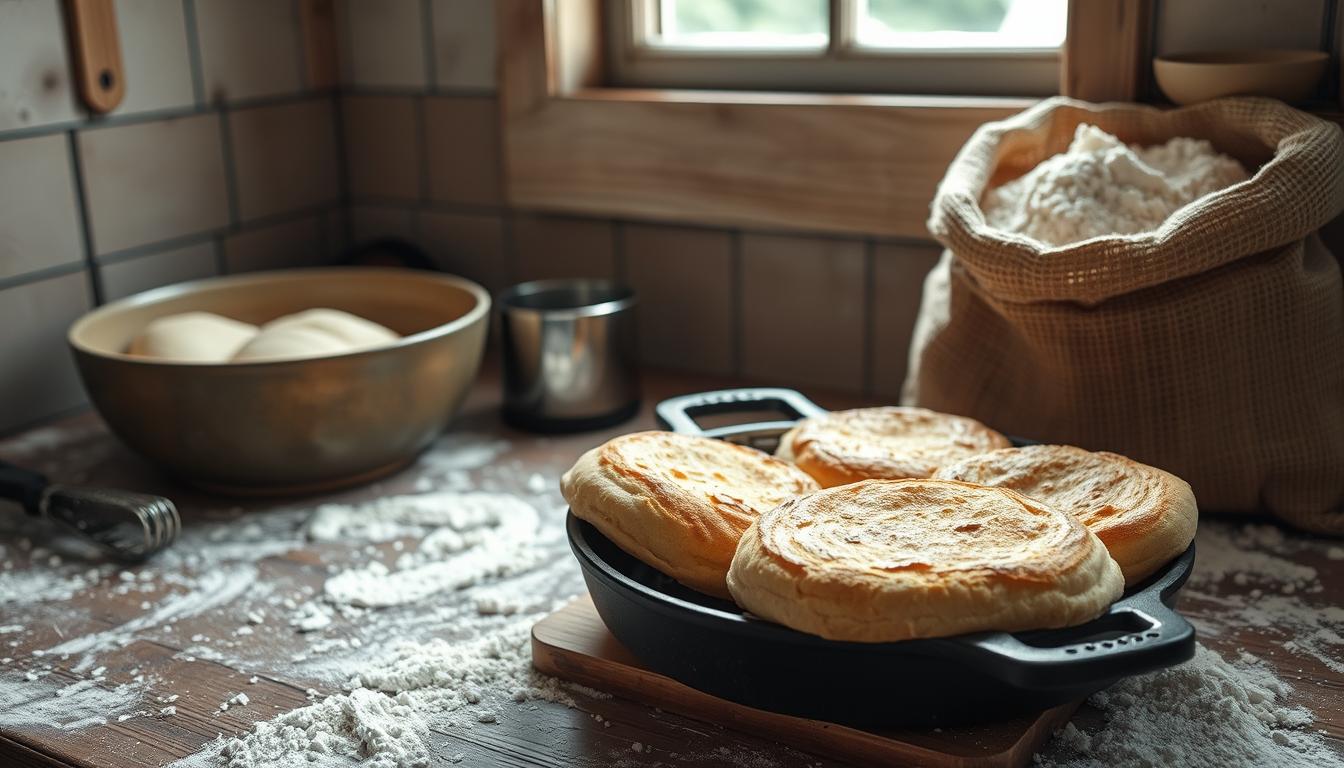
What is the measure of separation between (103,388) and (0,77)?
32cm

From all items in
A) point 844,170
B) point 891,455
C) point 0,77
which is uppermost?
point 0,77

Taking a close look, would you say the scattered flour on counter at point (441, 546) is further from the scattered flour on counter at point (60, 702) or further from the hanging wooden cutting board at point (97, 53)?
the hanging wooden cutting board at point (97, 53)

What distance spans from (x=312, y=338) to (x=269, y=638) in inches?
11.5

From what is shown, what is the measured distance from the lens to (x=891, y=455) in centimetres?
74

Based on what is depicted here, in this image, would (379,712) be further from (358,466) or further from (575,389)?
(575,389)

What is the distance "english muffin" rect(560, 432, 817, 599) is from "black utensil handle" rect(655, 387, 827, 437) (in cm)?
10

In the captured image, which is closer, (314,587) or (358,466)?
(314,587)

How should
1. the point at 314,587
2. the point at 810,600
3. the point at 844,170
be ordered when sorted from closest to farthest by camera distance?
the point at 810,600
the point at 314,587
the point at 844,170

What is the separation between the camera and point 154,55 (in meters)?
1.17

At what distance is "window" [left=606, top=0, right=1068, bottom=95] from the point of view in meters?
1.06

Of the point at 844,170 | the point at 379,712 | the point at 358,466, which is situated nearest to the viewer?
the point at 379,712

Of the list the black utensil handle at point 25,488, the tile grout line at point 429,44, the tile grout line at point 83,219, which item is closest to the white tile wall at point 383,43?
the tile grout line at point 429,44

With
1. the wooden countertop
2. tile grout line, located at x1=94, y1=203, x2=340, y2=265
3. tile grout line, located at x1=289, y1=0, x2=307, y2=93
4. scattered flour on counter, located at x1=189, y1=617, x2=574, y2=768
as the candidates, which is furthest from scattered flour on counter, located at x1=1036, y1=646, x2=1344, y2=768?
tile grout line, located at x1=289, y1=0, x2=307, y2=93

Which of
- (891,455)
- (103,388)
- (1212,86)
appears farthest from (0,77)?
(1212,86)
